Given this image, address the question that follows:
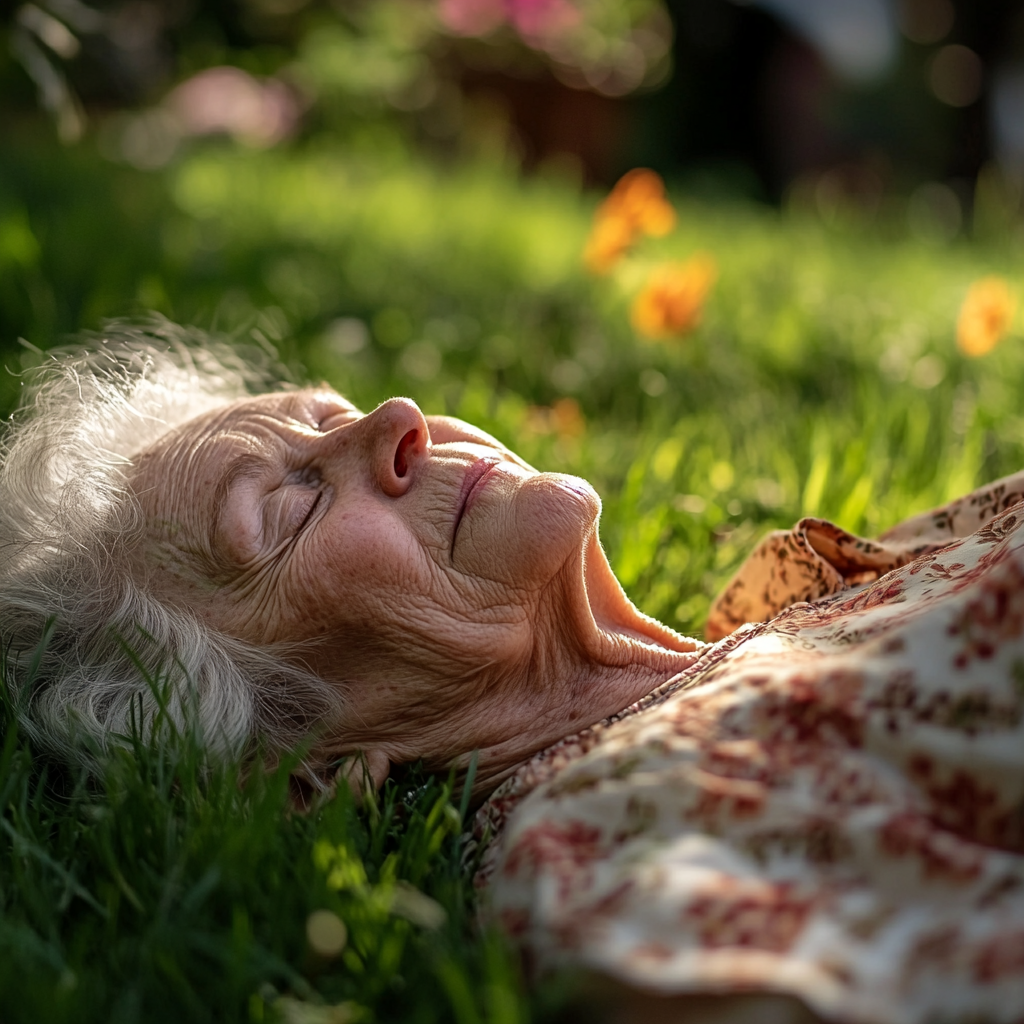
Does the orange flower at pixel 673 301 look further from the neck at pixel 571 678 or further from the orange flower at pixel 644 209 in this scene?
the neck at pixel 571 678

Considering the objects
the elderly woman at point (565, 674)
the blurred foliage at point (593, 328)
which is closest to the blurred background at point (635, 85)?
the blurred foliage at point (593, 328)

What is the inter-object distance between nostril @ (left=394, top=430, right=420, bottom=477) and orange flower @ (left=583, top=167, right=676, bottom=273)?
78.1 inches

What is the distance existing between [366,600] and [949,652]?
2.38 ft

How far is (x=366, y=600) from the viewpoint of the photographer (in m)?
1.57

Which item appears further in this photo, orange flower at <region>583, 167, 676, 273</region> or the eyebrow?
orange flower at <region>583, 167, 676, 273</region>

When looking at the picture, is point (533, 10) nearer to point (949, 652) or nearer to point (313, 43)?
point (313, 43)

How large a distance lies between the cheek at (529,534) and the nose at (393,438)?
4.6 inches

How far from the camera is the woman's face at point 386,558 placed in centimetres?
158

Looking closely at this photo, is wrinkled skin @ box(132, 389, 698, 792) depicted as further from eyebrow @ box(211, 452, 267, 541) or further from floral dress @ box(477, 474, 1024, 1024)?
floral dress @ box(477, 474, 1024, 1024)

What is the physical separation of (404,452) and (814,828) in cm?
77

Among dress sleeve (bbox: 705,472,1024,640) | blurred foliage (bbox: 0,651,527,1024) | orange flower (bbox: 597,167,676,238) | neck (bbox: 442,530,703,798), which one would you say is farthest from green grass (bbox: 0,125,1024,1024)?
orange flower (bbox: 597,167,676,238)

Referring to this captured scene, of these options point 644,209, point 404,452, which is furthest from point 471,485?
point 644,209

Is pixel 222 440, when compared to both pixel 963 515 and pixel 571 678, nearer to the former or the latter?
pixel 571 678

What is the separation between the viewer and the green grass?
1.26 meters
